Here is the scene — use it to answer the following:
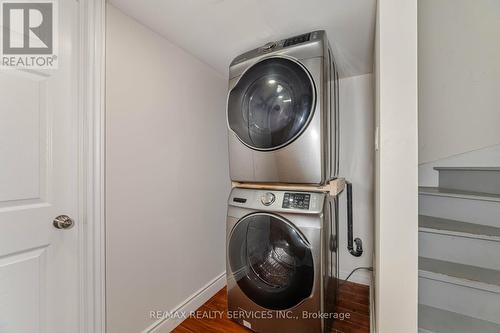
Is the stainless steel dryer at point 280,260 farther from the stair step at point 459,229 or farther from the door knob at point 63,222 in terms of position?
the door knob at point 63,222

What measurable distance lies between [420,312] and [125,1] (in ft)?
7.25

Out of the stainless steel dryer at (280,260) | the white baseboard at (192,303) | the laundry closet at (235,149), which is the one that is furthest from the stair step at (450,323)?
the white baseboard at (192,303)

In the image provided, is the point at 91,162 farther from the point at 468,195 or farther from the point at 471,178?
the point at 471,178

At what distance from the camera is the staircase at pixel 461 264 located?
3.48ft

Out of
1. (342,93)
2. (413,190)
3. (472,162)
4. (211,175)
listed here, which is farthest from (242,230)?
(472,162)

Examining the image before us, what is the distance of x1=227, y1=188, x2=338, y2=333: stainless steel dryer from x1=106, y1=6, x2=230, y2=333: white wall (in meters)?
0.39

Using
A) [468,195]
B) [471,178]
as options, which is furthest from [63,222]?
[471,178]

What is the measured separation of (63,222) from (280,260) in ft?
3.72

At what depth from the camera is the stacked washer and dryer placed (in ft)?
3.98

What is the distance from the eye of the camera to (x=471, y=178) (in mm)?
1525

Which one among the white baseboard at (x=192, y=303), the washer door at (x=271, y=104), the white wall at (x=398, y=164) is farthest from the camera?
the white baseboard at (x=192, y=303)

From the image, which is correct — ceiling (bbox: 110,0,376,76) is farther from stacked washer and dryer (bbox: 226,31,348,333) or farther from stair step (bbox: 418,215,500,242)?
stair step (bbox: 418,215,500,242)

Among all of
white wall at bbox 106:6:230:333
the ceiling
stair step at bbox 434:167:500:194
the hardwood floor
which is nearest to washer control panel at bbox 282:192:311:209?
white wall at bbox 106:6:230:333

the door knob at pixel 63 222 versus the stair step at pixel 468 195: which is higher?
the stair step at pixel 468 195
